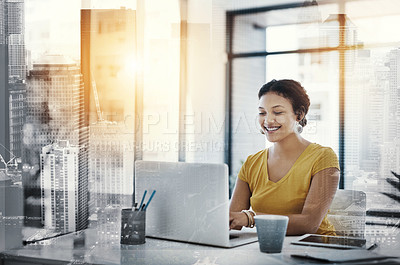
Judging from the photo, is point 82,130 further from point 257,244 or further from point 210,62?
point 257,244

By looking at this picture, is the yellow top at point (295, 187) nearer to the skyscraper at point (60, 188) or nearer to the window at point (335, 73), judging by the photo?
the window at point (335, 73)

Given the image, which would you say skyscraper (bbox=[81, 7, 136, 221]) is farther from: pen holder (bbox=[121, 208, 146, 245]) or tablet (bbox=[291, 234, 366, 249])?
tablet (bbox=[291, 234, 366, 249])

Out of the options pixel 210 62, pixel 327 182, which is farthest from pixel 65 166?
pixel 327 182

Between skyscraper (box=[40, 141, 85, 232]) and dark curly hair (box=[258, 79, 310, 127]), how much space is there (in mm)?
500

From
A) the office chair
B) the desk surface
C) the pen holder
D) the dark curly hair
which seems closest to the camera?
the desk surface

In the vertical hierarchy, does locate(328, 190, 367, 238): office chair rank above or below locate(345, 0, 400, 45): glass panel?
below

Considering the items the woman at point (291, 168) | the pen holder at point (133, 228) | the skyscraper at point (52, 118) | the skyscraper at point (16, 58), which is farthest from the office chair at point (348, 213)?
the skyscraper at point (16, 58)

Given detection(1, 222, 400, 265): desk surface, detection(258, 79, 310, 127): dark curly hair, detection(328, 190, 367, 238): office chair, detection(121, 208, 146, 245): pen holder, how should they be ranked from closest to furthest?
detection(1, 222, 400, 265): desk surface → detection(121, 208, 146, 245): pen holder → detection(328, 190, 367, 238): office chair → detection(258, 79, 310, 127): dark curly hair

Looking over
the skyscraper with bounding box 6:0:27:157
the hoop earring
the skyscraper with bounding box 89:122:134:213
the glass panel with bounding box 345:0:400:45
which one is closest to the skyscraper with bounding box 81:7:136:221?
the skyscraper with bounding box 89:122:134:213

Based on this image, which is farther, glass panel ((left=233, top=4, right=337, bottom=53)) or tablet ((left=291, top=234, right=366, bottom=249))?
glass panel ((left=233, top=4, right=337, bottom=53))

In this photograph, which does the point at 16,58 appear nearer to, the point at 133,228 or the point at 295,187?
the point at 133,228

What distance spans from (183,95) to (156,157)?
0.18 meters

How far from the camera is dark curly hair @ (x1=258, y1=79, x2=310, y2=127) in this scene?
116cm

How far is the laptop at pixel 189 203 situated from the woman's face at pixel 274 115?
33cm
